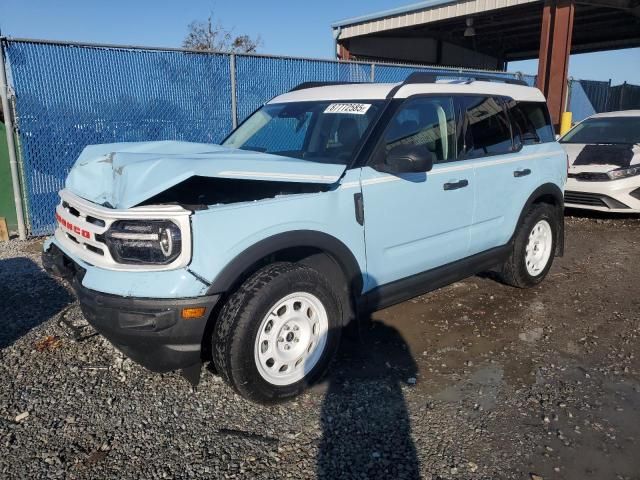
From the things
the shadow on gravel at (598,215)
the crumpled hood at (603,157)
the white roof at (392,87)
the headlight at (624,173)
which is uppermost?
the white roof at (392,87)

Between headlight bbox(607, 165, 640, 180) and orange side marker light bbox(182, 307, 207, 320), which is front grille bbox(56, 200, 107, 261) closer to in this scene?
orange side marker light bbox(182, 307, 207, 320)

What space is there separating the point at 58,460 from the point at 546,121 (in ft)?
15.8

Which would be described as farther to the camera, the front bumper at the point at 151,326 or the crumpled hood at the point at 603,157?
the crumpled hood at the point at 603,157

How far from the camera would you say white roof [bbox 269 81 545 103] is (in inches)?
148

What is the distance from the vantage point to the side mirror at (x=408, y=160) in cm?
326

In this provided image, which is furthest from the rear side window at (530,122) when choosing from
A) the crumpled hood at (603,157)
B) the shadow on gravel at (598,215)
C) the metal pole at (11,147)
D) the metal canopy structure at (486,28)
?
the metal canopy structure at (486,28)

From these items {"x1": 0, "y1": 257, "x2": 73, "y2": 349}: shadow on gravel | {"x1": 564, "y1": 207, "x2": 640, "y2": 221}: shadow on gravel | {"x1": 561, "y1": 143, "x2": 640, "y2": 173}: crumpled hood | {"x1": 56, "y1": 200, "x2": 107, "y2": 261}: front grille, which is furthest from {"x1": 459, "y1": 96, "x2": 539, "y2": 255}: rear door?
{"x1": 564, "y1": 207, "x2": 640, "y2": 221}: shadow on gravel

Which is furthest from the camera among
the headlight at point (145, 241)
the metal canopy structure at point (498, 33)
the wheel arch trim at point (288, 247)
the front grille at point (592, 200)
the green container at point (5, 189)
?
the metal canopy structure at point (498, 33)

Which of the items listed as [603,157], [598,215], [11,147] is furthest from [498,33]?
[11,147]

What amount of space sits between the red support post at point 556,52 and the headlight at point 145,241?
1232cm

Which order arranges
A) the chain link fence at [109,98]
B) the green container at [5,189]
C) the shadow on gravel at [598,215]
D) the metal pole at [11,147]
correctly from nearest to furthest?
1. the metal pole at [11,147]
2. the chain link fence at [109,98]
3. the green container at [5,189]
4. the shadow on gravel at [598,215]

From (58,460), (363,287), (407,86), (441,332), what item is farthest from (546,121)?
(58,460)

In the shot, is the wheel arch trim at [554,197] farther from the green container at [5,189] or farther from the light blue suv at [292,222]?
the green container at [5,189]

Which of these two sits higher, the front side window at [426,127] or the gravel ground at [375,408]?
the front side window at [426,127]
